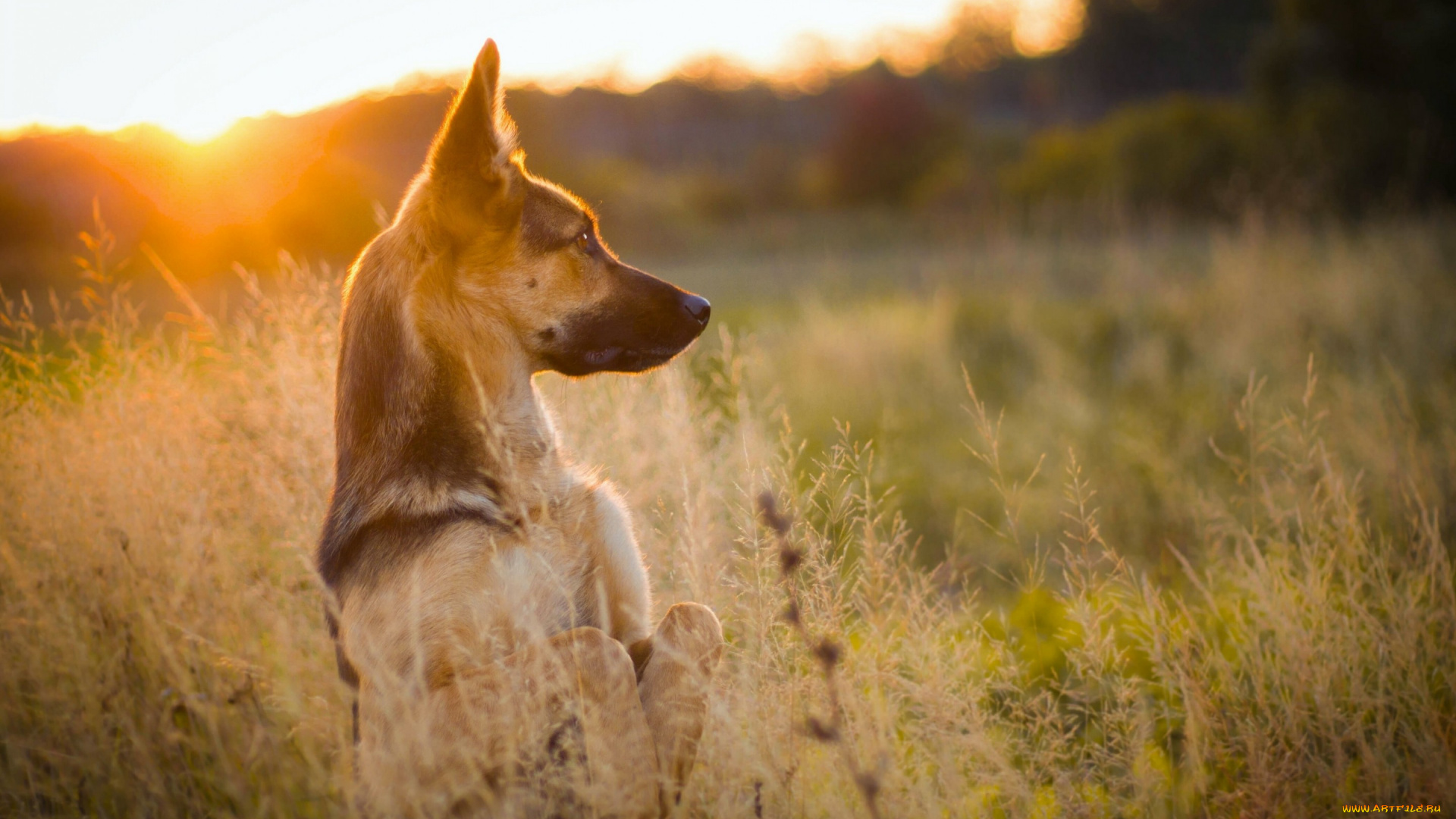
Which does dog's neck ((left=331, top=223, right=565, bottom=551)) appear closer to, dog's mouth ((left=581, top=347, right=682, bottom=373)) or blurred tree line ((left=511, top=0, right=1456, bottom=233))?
dog's mouth ((left=581, top=347, right=682, bottom=373))

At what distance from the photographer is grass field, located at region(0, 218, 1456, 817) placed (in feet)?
7.64

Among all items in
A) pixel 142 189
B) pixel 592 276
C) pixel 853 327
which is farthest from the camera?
pixel 853 327

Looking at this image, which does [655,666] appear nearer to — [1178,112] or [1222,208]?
[1222,208]

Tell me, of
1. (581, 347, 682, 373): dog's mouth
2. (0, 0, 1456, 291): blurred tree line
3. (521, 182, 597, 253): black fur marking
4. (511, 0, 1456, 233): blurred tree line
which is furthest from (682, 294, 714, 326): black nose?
(511, 0, 1456, 233): blurred tree line

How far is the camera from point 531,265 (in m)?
2.61

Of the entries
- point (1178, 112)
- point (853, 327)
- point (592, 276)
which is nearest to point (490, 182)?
point (592, 276)

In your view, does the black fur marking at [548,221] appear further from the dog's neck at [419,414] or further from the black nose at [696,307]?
the black nose at [696,307]

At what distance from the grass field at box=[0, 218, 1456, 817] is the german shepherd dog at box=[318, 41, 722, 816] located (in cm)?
29

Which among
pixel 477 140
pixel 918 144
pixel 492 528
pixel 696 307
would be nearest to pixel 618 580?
pixel 492 528

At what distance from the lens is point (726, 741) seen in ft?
7.21

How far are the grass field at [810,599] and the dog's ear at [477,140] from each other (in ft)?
3.37

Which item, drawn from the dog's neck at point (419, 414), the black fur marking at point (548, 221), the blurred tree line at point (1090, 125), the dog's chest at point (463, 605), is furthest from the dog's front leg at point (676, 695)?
the blurred tree line at point (1090, 125)

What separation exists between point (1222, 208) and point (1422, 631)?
15537 mm

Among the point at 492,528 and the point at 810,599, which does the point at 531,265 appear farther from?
the point at 810,599
